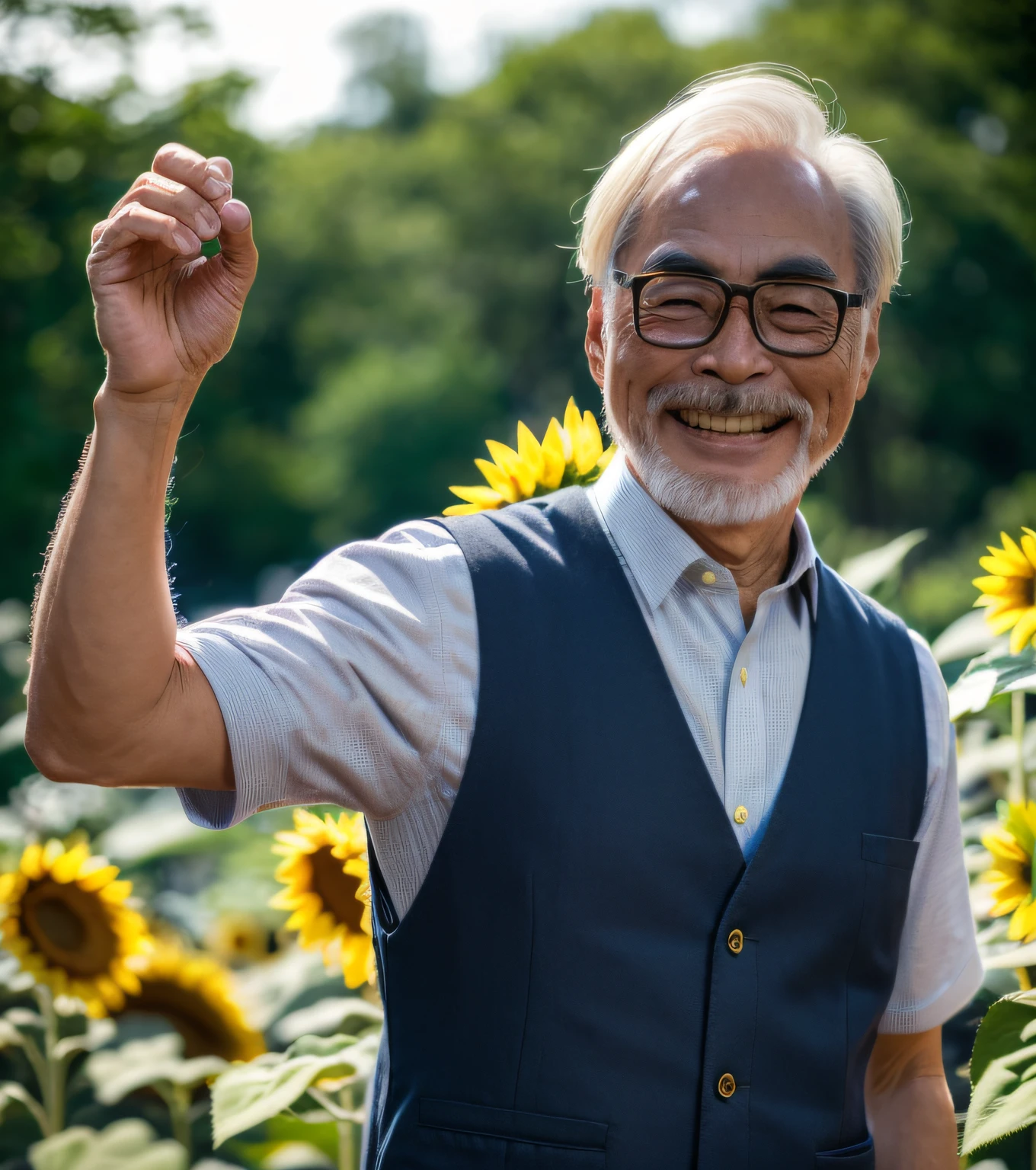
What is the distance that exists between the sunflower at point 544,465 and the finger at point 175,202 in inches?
31.4

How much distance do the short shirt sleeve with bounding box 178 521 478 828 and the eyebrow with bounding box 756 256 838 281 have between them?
501mm

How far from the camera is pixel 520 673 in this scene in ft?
4.36

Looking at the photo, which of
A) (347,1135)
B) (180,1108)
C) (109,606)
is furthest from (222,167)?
(180,1108)

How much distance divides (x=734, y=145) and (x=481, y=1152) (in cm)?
117

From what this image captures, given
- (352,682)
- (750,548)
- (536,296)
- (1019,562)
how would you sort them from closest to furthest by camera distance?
(352,682), (750,548), (1019,562), (536,296)

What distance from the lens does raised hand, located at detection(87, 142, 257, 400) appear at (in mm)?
1023

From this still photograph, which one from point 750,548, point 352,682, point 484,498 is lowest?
point 352,682

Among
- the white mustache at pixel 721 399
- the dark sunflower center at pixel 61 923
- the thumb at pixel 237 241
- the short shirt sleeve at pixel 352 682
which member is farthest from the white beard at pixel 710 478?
the dark sunflower center at pixel 61 923

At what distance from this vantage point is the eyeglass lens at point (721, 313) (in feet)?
4.91

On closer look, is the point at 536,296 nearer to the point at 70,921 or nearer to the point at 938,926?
the point at 70,921

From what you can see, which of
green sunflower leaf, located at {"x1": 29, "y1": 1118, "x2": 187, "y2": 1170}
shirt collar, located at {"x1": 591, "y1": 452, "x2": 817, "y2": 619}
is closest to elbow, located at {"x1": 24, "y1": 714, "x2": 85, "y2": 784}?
shirt collar, located at {"x1": 591, "y1": 452, "x2": 817, "y2": 619}

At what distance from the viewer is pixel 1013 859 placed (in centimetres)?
179

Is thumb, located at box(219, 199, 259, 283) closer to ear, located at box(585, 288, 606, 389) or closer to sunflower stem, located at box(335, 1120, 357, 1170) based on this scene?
ear, located at box(585, 288, 606, 389)

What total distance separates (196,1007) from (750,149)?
1.85m
